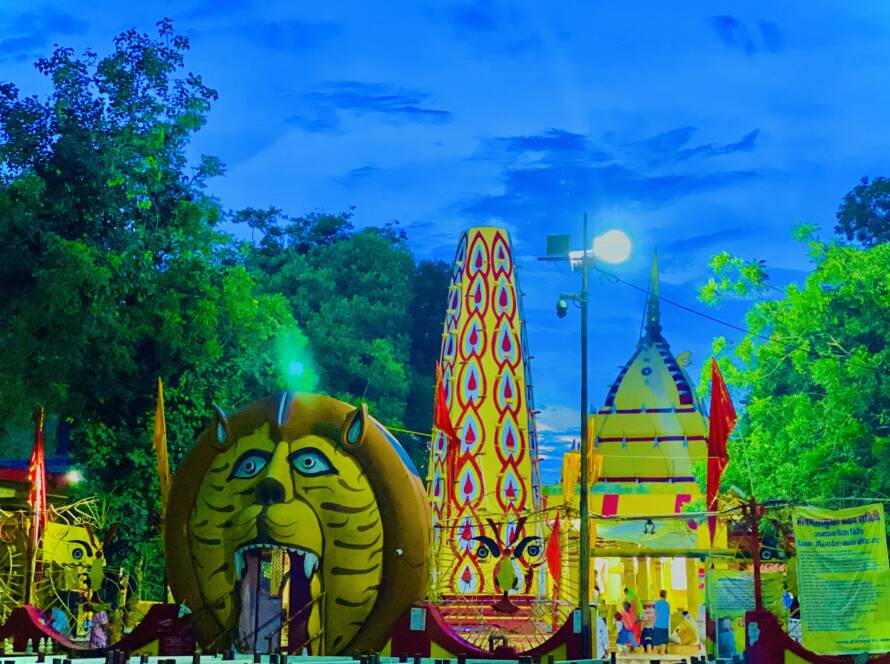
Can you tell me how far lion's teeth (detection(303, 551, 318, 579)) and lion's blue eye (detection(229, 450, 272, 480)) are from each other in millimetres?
1524

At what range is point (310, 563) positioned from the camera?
1852 centimetres

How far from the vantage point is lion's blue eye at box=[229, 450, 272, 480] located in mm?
19094

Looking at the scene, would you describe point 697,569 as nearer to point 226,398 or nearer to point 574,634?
point 226,398

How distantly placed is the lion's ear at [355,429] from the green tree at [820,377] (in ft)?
35.1

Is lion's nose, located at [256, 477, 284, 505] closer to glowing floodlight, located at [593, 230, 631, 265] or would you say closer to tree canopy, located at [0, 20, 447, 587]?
glowing floodlight, located at [593, 230, 631, 265]

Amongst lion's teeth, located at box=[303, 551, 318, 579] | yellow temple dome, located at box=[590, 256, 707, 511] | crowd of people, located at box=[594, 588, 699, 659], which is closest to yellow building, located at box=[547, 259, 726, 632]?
yellow temple dome, located at box=[590, 256, 707, 511]

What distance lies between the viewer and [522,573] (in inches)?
1179

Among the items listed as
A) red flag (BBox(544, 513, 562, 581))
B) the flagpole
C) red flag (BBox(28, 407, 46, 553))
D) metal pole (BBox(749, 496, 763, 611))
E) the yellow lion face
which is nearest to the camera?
the yellow lion face

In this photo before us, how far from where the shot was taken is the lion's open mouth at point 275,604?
18.5 metres

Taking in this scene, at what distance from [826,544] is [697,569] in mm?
19170

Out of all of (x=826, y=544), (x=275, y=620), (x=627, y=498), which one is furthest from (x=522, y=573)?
(x=627, y=498)

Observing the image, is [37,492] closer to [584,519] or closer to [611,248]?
[584,519]

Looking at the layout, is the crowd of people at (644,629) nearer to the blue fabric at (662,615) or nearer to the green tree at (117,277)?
the blue fabric at (662,615)

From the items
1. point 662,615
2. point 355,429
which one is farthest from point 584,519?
point 662,615
